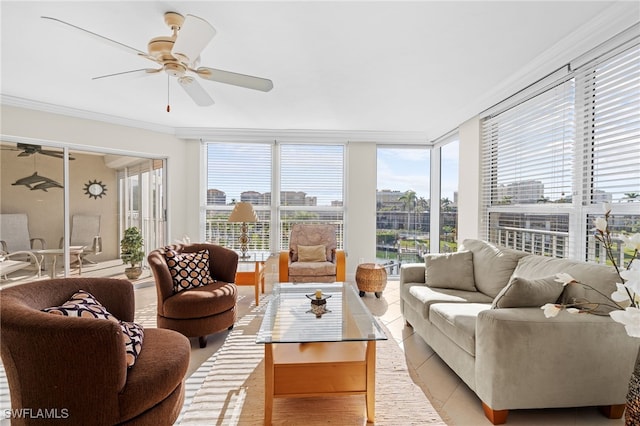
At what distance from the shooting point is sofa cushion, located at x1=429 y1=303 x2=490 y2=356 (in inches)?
77.6

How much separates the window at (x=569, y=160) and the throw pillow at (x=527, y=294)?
777 millimetres

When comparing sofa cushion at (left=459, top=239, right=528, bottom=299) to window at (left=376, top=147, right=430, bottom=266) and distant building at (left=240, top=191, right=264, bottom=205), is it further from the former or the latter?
distant building at (left=240, top=191, right=264, bottom=205)

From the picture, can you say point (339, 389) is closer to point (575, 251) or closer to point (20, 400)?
point (20, 400)

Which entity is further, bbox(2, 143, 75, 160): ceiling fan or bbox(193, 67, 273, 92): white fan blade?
bbox(2, 143, 75, 160): ceiling fan

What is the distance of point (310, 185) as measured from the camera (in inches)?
206

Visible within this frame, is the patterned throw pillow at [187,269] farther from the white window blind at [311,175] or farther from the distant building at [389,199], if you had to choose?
the distant building at [389,199]

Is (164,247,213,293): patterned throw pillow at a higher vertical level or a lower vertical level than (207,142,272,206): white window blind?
lower

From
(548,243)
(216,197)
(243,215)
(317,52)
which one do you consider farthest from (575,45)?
(216,197)

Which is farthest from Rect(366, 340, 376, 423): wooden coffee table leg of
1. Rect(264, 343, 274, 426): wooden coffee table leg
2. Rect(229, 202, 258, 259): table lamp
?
Rect(229, 202, 258, 259): table lamp

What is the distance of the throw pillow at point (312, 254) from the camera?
14.4ft

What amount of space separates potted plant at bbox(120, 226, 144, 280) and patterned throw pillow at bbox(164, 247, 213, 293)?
2086 mm

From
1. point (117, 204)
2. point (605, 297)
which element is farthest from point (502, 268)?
point (117, 204)

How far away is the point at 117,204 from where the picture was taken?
15.0 feet

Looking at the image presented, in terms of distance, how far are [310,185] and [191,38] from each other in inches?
141
